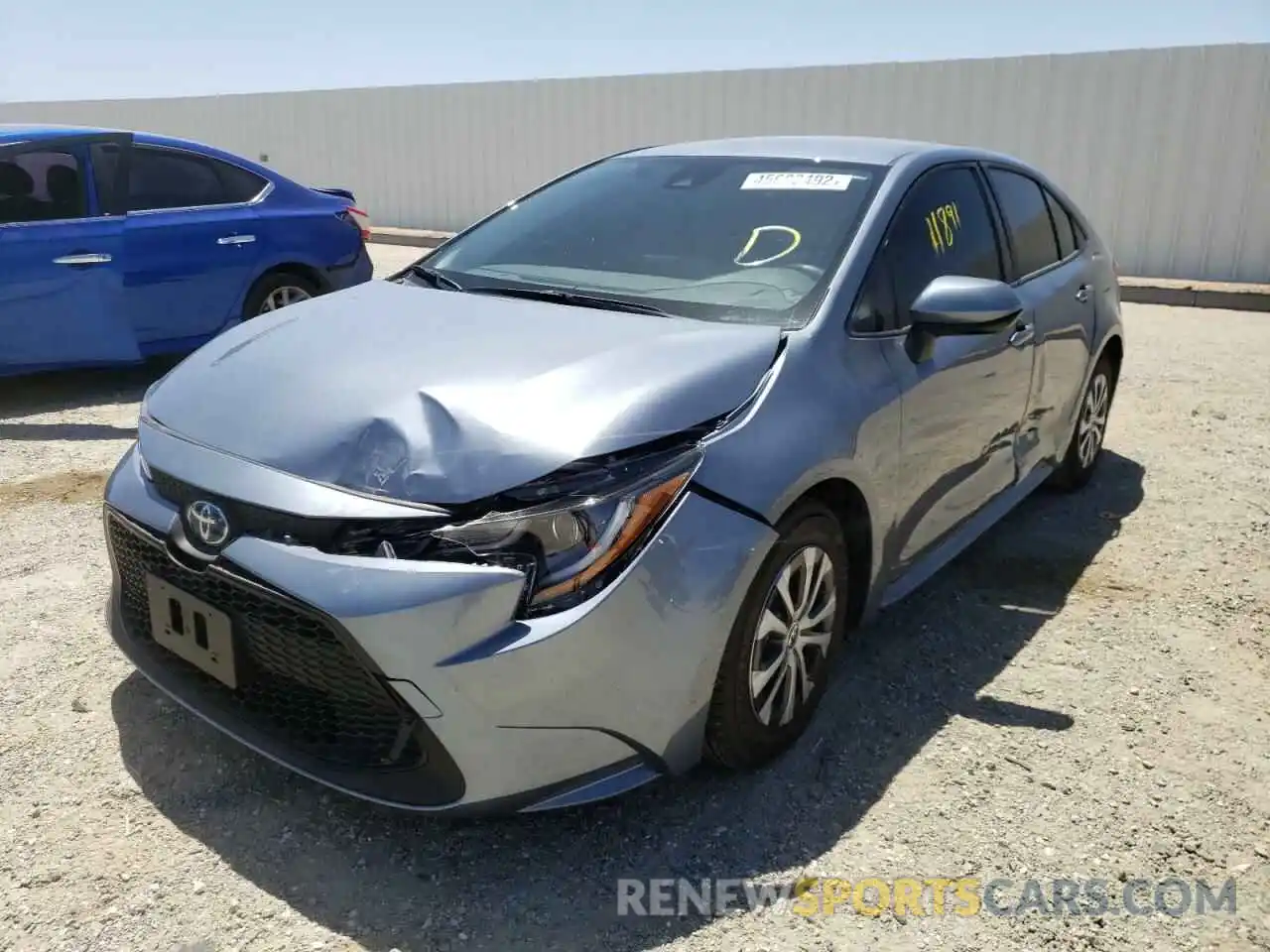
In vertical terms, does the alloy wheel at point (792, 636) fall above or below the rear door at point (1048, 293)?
below

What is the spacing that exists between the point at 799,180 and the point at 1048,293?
1.31m

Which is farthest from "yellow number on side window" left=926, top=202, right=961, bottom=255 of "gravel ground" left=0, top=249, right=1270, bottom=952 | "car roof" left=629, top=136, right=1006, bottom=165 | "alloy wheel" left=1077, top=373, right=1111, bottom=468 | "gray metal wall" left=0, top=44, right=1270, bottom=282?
"gray metal wall" left=0, top=44, right=1270, bottom=282

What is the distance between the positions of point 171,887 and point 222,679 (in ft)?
1.42

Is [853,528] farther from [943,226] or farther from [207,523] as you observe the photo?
[207,523]

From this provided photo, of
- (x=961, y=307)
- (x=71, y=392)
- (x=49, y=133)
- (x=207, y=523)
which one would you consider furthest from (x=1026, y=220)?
(x=71, y=392)

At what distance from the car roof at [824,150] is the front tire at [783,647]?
4.41 ft

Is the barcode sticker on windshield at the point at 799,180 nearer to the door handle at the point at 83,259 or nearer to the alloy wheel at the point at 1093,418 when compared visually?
the alloy wheel at the point at 1093,418

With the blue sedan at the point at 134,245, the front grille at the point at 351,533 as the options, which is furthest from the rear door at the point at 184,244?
the front grille at the point at 351,533

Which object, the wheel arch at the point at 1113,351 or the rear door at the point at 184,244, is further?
the rear door at the point at 184,244

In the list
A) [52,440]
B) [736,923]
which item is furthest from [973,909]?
[52,440]

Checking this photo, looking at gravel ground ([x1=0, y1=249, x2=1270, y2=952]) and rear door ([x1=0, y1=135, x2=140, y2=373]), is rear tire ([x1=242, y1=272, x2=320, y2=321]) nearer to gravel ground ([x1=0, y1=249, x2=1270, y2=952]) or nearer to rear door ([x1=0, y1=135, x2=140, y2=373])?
rear door ([x1=0, y1=135, x2=140, y2=373])

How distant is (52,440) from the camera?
17.1 feet

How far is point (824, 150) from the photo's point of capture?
3.46 meters

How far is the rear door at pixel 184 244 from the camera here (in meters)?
5.80
